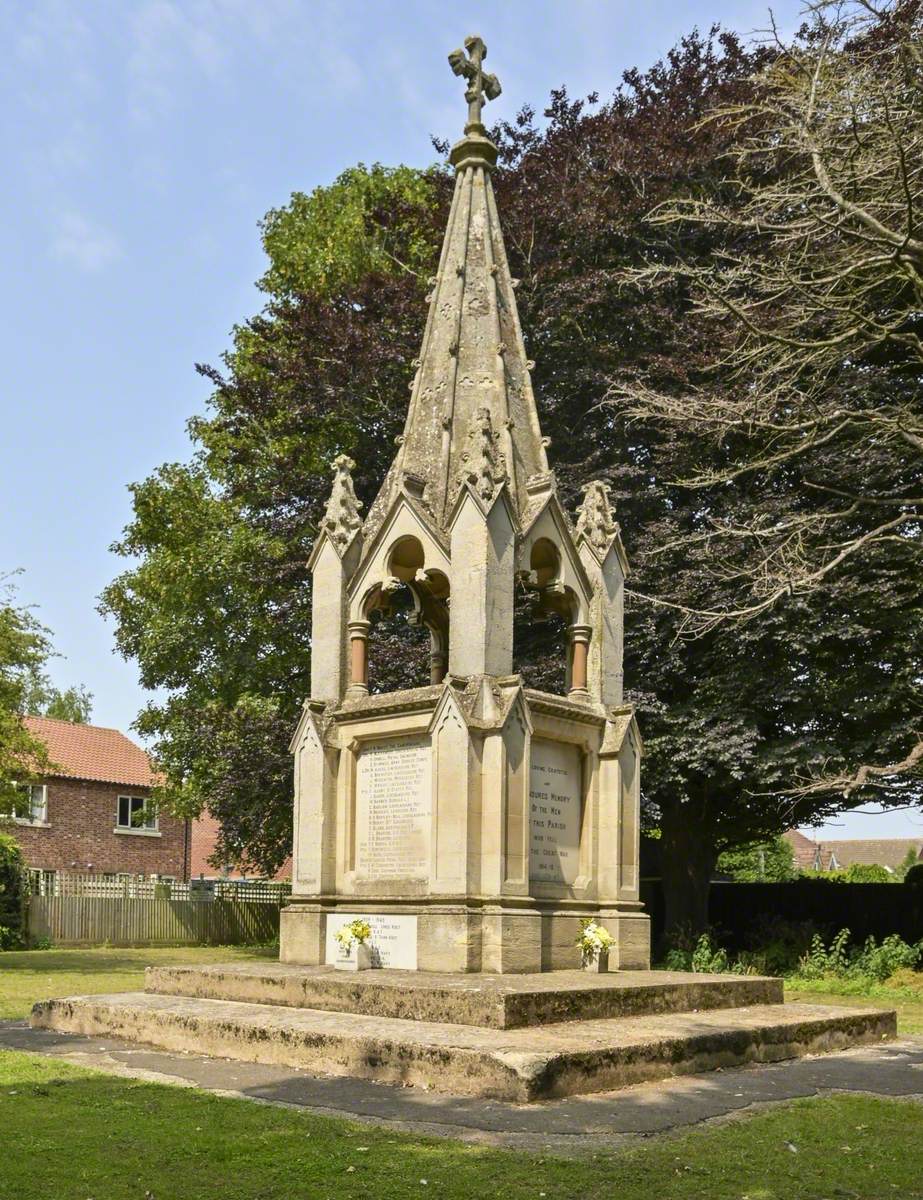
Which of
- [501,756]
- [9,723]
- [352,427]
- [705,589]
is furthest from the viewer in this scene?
[352,427]

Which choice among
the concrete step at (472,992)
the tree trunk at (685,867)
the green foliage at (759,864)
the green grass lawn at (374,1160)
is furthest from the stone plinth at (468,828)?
the green foliage at (759,864)

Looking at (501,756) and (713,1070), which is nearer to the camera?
(713,1070)

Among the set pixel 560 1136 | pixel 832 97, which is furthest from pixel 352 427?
pixel 560 1136

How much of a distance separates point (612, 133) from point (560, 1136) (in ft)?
79.7

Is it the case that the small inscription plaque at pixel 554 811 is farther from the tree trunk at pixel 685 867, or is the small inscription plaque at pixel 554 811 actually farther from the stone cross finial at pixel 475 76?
the tree trunk at pixel 685 867

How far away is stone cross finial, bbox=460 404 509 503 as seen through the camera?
13641 mm

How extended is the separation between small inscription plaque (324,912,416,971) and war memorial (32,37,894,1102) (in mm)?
25

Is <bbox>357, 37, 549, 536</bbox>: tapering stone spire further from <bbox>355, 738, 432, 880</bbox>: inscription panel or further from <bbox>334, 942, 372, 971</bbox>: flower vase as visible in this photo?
<bbox>334, 942, 372, 971</bbox>: flower vase

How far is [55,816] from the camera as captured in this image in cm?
5012

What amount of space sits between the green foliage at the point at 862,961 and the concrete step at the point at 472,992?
1089cm

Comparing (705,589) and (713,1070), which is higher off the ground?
(705,589)

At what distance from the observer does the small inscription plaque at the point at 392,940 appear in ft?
43.0

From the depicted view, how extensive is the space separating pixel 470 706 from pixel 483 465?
2532mm

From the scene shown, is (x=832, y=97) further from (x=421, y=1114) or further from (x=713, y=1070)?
(x=421, y=1114)
